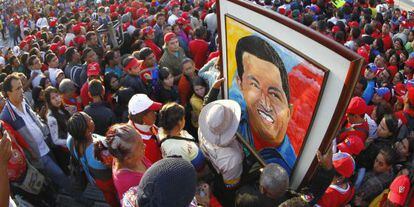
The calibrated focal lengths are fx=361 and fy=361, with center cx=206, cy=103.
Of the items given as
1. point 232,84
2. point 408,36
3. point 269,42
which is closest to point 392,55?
point 408,36

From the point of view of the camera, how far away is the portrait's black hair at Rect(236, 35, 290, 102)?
244 centimetres

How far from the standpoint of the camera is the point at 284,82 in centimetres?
245

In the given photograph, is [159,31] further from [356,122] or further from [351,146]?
[351,146]

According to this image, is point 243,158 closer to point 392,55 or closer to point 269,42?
point 269,42

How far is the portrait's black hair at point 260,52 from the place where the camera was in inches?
96.2

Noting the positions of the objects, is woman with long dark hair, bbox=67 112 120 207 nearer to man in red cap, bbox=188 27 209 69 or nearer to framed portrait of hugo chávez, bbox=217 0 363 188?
framed portrait of hugo chávez, bbox=217 0 363 188

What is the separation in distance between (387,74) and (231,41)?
375cm

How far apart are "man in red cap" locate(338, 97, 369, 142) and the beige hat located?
59.7 inches

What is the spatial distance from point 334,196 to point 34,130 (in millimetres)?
3247

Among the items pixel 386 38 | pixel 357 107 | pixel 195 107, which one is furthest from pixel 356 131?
pixel 386 38

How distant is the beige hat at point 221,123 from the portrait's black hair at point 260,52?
31 cm

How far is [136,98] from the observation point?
3.52m

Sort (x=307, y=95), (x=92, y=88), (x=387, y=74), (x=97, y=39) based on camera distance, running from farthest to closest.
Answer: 1. (x=97, y=39)
2. (x=387, y=74)
3. (x=92, y=88)
4. (x=307, y=95)

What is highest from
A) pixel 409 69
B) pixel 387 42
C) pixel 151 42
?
pixel 151 42
